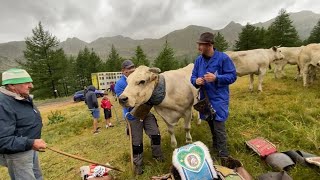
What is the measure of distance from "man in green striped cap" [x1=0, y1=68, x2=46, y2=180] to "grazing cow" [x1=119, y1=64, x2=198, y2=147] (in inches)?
57.5

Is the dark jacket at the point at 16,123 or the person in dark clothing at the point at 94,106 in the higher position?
the dark jacket at the point at 16,123

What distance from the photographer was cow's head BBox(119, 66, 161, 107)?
14.8 ft

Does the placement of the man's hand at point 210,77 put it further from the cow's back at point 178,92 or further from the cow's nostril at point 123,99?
the cow's nostril at point 123,99

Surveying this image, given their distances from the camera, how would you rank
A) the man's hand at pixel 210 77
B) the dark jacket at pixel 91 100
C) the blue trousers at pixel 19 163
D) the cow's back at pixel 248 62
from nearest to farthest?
the blue trousers at pixel 19 163, the man's hand at pixel 210 77, the cow's back at pixel 248 62, the dark jacket at pixel 91 100

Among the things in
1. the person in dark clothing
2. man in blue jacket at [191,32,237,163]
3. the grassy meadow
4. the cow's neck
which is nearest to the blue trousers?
the grassy meadow

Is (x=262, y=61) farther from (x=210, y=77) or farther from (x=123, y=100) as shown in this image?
(x=123, y=100)

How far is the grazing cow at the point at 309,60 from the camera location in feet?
32.2

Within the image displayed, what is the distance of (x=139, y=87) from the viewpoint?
4773 millimetres

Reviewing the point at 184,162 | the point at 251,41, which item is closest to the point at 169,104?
the point at 184,162

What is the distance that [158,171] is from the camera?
498cm

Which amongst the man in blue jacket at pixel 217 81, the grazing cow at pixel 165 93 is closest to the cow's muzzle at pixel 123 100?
the grazing cow at pixel 165 93

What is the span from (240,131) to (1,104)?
525 centimetres

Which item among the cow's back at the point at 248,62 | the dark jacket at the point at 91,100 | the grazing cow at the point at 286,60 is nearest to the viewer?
the cow's back at the point at 248,62

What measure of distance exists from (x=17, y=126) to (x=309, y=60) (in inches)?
411
